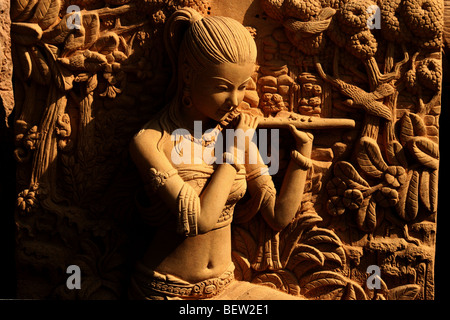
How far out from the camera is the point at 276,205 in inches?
166

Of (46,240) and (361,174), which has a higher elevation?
(361,174)

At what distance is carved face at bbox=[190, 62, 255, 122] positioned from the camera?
383 cm

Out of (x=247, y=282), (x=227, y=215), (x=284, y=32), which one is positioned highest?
(x=284, y=32)

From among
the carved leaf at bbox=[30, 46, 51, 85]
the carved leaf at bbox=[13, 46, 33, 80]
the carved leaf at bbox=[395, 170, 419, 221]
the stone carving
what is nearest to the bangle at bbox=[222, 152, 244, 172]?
the stone carving

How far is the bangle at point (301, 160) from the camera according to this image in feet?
13.6

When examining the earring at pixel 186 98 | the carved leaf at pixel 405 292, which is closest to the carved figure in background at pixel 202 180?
the earring at pixel 186 98

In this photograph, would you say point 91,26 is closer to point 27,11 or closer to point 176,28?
point 27,11

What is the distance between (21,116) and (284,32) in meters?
1.80

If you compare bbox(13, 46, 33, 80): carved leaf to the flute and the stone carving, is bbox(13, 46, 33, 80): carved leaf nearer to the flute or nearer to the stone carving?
the stone carving

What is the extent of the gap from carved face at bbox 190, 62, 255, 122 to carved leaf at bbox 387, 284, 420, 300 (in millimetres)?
1622

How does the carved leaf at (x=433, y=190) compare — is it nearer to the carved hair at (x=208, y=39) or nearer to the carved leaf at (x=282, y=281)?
the carved leaf at (x=282, y=281)

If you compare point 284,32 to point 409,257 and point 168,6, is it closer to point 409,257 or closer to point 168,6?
point 168,6

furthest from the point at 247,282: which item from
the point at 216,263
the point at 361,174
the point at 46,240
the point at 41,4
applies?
the point at 41,4

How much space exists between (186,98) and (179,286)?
1151 mm
